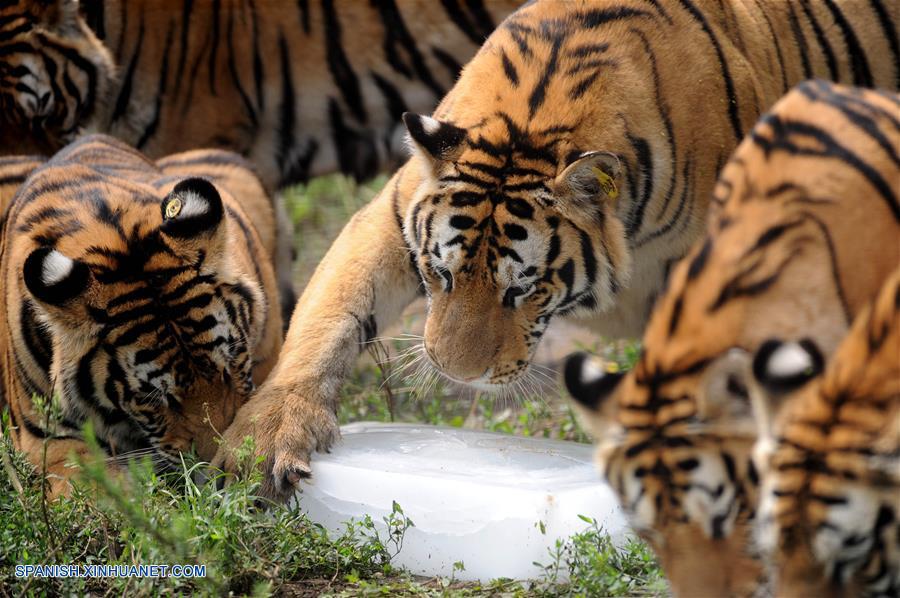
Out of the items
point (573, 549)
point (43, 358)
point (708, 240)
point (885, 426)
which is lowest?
point (573, 549)

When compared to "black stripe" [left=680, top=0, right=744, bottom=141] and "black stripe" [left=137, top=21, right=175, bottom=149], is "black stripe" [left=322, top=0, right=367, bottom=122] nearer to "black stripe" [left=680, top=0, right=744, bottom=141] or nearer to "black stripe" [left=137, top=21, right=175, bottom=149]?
"black stripe" [left=137, top=21, right=175, bottom=149]

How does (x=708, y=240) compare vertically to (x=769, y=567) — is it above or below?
above

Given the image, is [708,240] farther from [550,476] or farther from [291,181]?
[291,181]

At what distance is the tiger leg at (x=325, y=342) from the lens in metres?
3.96

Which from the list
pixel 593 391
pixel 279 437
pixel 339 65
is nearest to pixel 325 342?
pixel 279 437

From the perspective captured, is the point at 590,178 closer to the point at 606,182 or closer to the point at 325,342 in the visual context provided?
the point at 606,182

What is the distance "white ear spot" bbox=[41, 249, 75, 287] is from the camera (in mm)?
3748

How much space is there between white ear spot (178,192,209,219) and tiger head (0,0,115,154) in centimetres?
208

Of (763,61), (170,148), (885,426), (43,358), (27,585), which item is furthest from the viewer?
(170,148)

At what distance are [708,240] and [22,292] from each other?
2307 millimetres

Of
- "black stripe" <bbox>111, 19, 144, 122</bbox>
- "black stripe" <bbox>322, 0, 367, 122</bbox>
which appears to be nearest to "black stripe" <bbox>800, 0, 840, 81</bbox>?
"black stripe" <bbox>322, 0, 367, 122</bbox>

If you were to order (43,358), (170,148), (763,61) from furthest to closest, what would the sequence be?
(170,148) → (763,61) → (43,358)

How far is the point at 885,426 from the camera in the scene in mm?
2510

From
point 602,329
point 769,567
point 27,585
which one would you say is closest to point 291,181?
point 602,329
